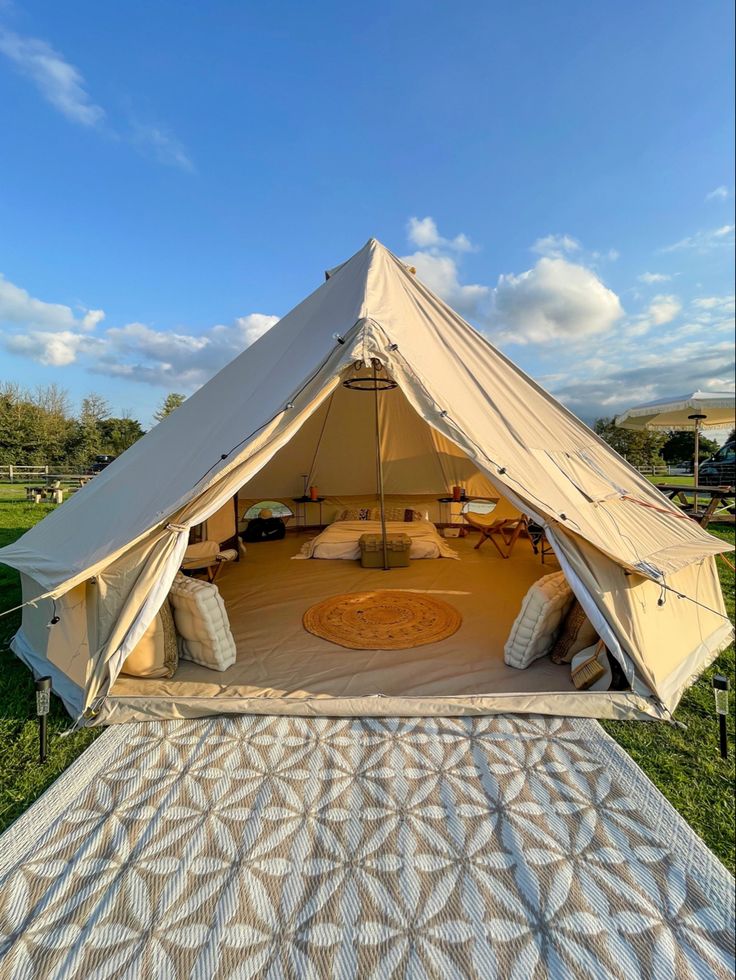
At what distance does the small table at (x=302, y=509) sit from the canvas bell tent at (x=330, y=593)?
3.34 metres

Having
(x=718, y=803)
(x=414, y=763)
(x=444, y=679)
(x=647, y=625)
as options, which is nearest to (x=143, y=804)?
(x=414, y=763)

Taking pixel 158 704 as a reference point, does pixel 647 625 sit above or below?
above

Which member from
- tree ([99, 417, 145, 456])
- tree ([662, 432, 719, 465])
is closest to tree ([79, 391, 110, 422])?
tree ([99, 417, 145, 456])

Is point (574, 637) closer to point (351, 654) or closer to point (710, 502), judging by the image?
point (351, 654)

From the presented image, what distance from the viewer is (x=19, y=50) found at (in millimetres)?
4277

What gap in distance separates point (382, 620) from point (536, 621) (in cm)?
137

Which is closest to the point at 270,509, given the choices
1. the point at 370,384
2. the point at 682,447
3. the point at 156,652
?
the point at 370,384

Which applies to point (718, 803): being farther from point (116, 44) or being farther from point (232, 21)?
point (116, 44)

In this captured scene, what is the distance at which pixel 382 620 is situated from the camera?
377 cm

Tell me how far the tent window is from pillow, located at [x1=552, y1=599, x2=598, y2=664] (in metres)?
5.40

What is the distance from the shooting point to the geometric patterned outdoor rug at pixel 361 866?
1284 millimetres

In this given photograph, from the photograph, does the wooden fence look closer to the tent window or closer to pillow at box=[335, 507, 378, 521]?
the tent window

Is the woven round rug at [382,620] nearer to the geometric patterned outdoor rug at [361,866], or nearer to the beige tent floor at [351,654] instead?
the beige tent floor at [351,654]

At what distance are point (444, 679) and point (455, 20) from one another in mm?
5870
